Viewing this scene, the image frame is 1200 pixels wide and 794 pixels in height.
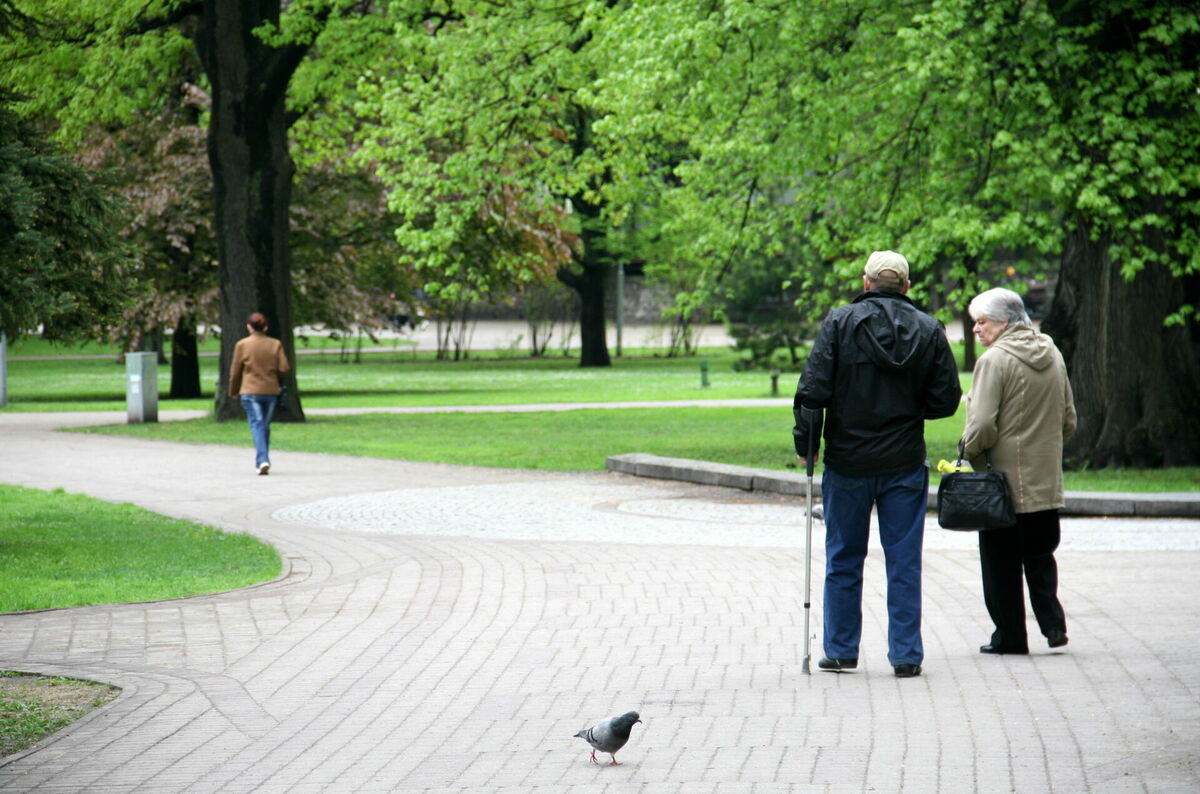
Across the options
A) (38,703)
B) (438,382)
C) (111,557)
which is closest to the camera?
(38,703)

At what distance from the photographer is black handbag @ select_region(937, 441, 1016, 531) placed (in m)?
7.07

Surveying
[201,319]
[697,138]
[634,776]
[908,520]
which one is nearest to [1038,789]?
[634,776]

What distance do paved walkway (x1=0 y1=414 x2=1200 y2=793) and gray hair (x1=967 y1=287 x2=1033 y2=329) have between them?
4.98ft

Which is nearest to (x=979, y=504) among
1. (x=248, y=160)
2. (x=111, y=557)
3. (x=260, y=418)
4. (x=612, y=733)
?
(x=612, y=733)

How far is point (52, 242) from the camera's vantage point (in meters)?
9.91

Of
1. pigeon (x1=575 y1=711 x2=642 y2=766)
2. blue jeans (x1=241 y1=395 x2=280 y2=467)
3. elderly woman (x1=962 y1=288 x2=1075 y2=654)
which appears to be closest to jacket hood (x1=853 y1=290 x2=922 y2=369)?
elderly woman (x1=962 y1=288 x2=1075 y2=654)

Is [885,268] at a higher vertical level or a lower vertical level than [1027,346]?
higher

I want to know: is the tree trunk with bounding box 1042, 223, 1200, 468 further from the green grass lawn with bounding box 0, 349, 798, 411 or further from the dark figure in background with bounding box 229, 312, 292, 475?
the green grass lawn with bounding box 0, 349, 798, 411

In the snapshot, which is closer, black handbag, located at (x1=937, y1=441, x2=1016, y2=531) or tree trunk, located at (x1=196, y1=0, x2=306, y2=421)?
black handbag, located at (x1=937, y1=441, x2=1016, y2=531)

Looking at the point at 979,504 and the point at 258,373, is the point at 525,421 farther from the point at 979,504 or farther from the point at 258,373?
the point at 979,504

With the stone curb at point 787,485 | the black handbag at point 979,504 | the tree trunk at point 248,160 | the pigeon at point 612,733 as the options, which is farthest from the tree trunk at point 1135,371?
the tree trunk at point 248,160

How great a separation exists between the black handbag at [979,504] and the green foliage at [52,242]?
5.75m

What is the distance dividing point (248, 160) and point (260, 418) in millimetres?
8577

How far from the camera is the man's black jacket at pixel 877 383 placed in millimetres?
6855
